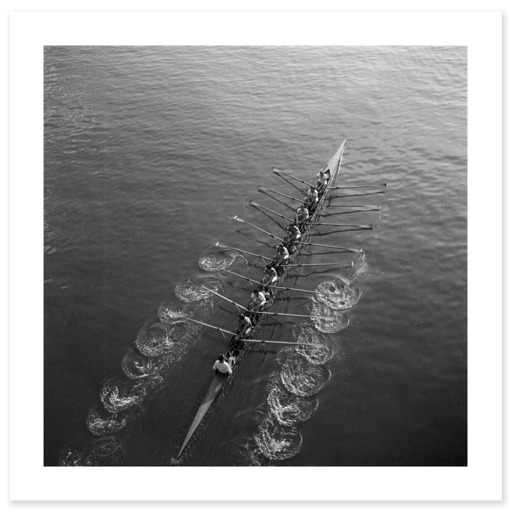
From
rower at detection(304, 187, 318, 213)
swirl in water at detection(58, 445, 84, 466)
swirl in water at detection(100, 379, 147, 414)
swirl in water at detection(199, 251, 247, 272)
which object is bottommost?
swirl in water at detection(58, 445, 84, 466)

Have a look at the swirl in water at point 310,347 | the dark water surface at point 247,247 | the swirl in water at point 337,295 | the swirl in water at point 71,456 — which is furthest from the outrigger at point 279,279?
the swirl in water at point 71,456

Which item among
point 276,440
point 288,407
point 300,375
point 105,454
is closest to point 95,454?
point 105,454

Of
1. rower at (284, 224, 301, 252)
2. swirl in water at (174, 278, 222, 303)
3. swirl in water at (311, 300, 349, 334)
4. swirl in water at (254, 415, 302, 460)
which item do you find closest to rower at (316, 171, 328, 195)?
rower at (284, 224, 301, 252)

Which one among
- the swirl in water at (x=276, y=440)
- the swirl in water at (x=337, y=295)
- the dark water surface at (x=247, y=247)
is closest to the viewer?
the swirl in water at (x=276, y=440)

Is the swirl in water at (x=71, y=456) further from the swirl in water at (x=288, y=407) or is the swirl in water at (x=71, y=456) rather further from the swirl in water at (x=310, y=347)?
the swirl in water at (x=310, y=347)

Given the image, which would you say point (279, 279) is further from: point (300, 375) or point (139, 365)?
point (139, 365)

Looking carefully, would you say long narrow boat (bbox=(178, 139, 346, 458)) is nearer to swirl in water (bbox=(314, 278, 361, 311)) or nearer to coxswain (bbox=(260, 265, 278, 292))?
coxswain (bbox=(260, 265, 278, 292))
